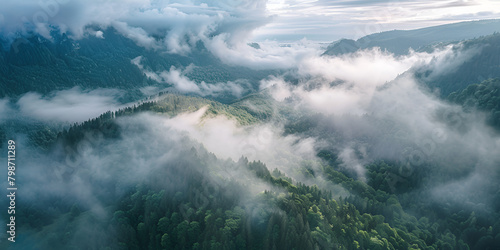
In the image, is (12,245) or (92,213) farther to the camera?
(92,213)

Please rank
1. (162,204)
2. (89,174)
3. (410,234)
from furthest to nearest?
(89,174)
(410,234)
(162,204)

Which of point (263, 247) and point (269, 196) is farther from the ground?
point (269, 196)

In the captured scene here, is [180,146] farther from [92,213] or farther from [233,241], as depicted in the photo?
[233,241]

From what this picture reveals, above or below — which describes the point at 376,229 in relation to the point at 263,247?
below

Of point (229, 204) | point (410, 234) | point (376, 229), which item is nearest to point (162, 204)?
point (229, 204)

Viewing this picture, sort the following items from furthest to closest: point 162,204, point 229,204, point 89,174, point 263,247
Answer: point 89,174, point 162,204, point 229,204, point 263,247

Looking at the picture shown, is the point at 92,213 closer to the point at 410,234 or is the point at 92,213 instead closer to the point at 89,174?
the point at 89,174

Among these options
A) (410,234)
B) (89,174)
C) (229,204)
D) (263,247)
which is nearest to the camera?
(263,247)

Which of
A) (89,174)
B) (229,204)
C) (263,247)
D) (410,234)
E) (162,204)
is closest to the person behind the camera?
(263,247)

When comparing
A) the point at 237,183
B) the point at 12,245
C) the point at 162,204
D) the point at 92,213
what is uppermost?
the point at 237,183

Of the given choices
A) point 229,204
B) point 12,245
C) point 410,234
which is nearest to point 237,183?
point 229,204
